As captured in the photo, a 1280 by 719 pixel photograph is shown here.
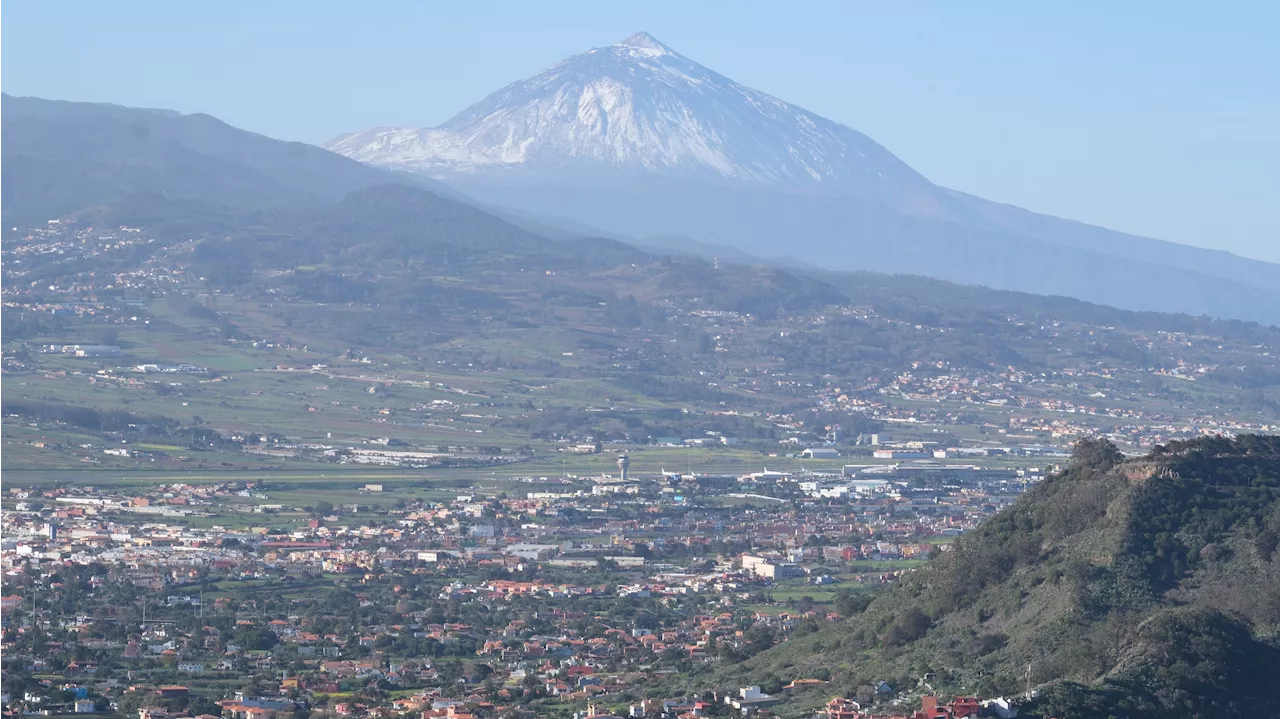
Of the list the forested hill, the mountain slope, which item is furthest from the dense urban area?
the mountain slope

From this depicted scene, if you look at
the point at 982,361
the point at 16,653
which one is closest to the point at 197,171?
the point at 982,361

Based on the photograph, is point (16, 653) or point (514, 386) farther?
point (514, 386)

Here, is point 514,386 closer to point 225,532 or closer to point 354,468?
point 354,468

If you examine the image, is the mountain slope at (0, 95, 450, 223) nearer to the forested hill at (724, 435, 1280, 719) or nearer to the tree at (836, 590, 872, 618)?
the tree at (836, 590, 872, 618)

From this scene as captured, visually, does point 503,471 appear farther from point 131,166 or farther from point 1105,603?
point 131,166

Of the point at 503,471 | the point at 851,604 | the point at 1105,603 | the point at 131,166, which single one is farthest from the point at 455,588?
the point at 131,166
